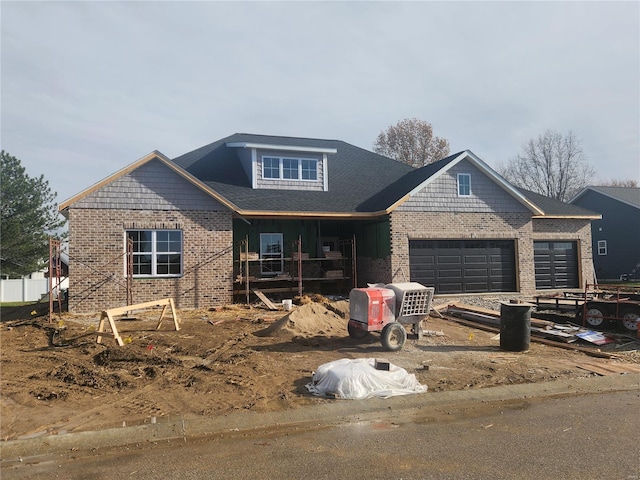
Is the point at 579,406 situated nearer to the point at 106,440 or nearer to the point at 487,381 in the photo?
the point at 487,381

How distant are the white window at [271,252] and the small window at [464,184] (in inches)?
316

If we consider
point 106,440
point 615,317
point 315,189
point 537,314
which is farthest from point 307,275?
point 106,440

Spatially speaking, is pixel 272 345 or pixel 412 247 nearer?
pixel 272 345

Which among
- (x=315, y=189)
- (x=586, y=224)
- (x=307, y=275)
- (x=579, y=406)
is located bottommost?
(x=579, y=406)

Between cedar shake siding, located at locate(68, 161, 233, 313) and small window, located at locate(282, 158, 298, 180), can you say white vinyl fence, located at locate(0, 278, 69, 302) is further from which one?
small window, located at locate(282, 158, 298, 180)

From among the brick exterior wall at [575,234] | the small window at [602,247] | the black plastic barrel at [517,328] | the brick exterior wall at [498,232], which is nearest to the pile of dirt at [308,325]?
the black plastic barrel at [517,328]

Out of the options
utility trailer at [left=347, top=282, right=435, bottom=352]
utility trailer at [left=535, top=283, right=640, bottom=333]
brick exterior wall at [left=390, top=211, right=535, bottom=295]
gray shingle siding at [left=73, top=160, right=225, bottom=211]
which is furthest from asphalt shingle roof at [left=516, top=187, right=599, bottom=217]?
gray shingle siding at [left=73, top=160, right=225, bottom=211]

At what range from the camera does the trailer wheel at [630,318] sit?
39.6 feet

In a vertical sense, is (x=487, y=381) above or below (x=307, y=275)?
below

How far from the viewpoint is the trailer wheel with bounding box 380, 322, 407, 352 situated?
9.90 m

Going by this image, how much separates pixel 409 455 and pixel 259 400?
2760 millimetres

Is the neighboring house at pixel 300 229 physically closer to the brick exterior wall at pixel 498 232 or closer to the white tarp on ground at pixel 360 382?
the brick exterior wall at pixel 498 232

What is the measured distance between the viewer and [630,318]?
39.9 feet

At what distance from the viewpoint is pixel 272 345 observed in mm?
10586
